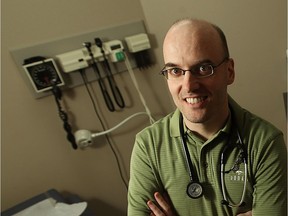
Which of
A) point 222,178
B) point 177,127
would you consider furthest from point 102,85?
point 222,178

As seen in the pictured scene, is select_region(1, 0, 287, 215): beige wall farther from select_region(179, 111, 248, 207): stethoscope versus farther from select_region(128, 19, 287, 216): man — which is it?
select_region(179, 111, 248, 207): stethoscope

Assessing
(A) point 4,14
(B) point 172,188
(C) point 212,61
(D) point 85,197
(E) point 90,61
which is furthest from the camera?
(D) point 85,197

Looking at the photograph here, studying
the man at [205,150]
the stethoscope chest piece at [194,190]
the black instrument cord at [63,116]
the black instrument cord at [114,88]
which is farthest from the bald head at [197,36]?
the black instrument cord at [63,116]

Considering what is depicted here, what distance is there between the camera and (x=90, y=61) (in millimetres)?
1320

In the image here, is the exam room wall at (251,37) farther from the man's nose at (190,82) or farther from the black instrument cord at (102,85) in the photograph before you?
the man's nose at (190,82)

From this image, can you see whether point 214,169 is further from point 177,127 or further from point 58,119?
point 58,119

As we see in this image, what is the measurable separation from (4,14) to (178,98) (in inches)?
37.0

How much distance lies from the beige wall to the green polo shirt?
56 cm

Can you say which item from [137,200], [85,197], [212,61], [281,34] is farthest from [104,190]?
[281,34]

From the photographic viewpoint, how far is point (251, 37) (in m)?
1.57

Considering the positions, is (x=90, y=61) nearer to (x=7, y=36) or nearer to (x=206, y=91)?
(x=7, y=36)

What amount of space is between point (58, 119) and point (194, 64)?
0.87 metres

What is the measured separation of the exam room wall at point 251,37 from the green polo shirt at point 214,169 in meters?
0.74

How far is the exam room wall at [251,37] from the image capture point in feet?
4.80
